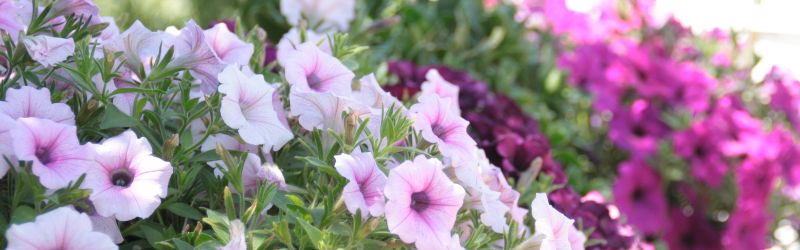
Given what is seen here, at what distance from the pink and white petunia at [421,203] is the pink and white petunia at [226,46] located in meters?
0.24

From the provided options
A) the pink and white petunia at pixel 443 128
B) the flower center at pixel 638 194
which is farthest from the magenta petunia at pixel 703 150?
the pink and white petunia at pixel 443 128

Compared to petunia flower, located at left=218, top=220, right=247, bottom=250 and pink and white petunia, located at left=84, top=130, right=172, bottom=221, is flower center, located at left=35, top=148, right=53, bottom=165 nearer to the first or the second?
pink and white petunia, located at left=84, top=130, right=172, bottom=221

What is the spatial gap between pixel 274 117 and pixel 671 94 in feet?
5.37

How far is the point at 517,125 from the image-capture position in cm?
140

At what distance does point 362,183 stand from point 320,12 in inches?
29.4

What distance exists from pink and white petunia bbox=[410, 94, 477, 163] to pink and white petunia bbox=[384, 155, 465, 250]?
3.2 inches

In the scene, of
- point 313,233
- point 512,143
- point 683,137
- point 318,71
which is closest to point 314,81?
point 318,71

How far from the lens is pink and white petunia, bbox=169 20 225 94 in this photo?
2.55 feet

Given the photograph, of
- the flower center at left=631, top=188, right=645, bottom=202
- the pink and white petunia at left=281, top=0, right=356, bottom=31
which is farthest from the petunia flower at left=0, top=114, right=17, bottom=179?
the flower center at left=631, top=188, right=645, bottom=202

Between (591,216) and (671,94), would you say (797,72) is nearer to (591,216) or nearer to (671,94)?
(671,94)

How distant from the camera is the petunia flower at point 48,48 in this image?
0.71 m

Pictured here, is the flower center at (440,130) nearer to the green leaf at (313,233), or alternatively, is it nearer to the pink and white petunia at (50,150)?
the green leaf at (313,233)

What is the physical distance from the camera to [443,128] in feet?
2.69

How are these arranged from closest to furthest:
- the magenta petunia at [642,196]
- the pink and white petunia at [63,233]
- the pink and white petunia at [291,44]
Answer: the pink and white petunia at [63,233], the pink and white petunia at [291,44], the magenta petunia at [642,196]
